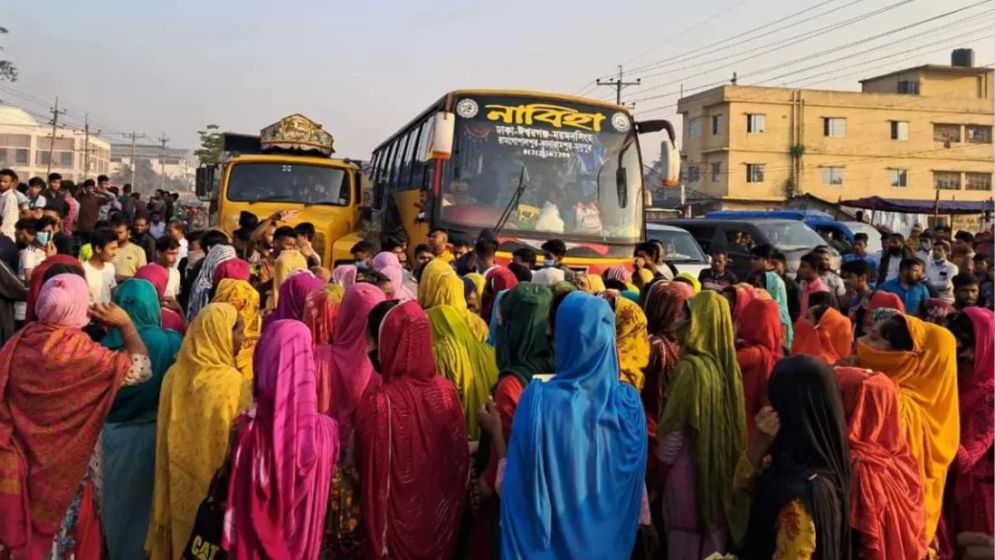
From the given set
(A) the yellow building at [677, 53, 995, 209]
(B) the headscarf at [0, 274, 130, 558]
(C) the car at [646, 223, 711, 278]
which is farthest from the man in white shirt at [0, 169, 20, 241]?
(A) the yellow building at [677, 53, 995, 209]

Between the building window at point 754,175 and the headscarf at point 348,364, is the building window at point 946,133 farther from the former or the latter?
the headscarf at point 348,364

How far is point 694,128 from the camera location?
45969mm

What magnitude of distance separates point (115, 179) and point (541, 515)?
322 feet

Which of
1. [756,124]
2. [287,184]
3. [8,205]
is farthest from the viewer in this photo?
[756,124]

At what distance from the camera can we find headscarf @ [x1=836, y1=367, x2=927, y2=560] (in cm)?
303

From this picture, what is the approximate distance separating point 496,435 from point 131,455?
69.2 inches

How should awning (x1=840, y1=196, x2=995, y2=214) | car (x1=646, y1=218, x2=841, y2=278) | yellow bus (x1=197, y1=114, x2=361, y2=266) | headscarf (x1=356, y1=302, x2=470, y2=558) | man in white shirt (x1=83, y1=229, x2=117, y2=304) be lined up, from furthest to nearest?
awning (x1=840, y1=196, x2=995, y2=214), car (x1=646, y1=218, x2=841, y2=278), yellow bus (x1=197, y1=114, x2=361, y2=266), man in white shirt (x1=83, y1=229, x2=117, y2=304), headscarf (x1=356, y1=302, x2=470, y2=558)

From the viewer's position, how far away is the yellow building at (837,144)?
42.5 m

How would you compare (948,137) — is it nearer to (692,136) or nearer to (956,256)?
(692,136)

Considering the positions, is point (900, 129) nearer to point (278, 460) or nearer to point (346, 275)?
point (346, 275)

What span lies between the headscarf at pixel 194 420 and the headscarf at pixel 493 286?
9.97 feet

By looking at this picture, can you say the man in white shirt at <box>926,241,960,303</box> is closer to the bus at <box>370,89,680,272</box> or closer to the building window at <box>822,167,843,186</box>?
the bus at <box>370,89,680,272</box>

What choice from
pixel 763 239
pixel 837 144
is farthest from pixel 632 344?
pixel 837 144

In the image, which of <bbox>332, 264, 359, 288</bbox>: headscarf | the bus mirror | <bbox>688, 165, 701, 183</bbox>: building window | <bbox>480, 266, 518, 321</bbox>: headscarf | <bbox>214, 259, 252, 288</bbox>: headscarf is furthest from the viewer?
<bbox>688, 165, 701, 183</bbox>: building window
